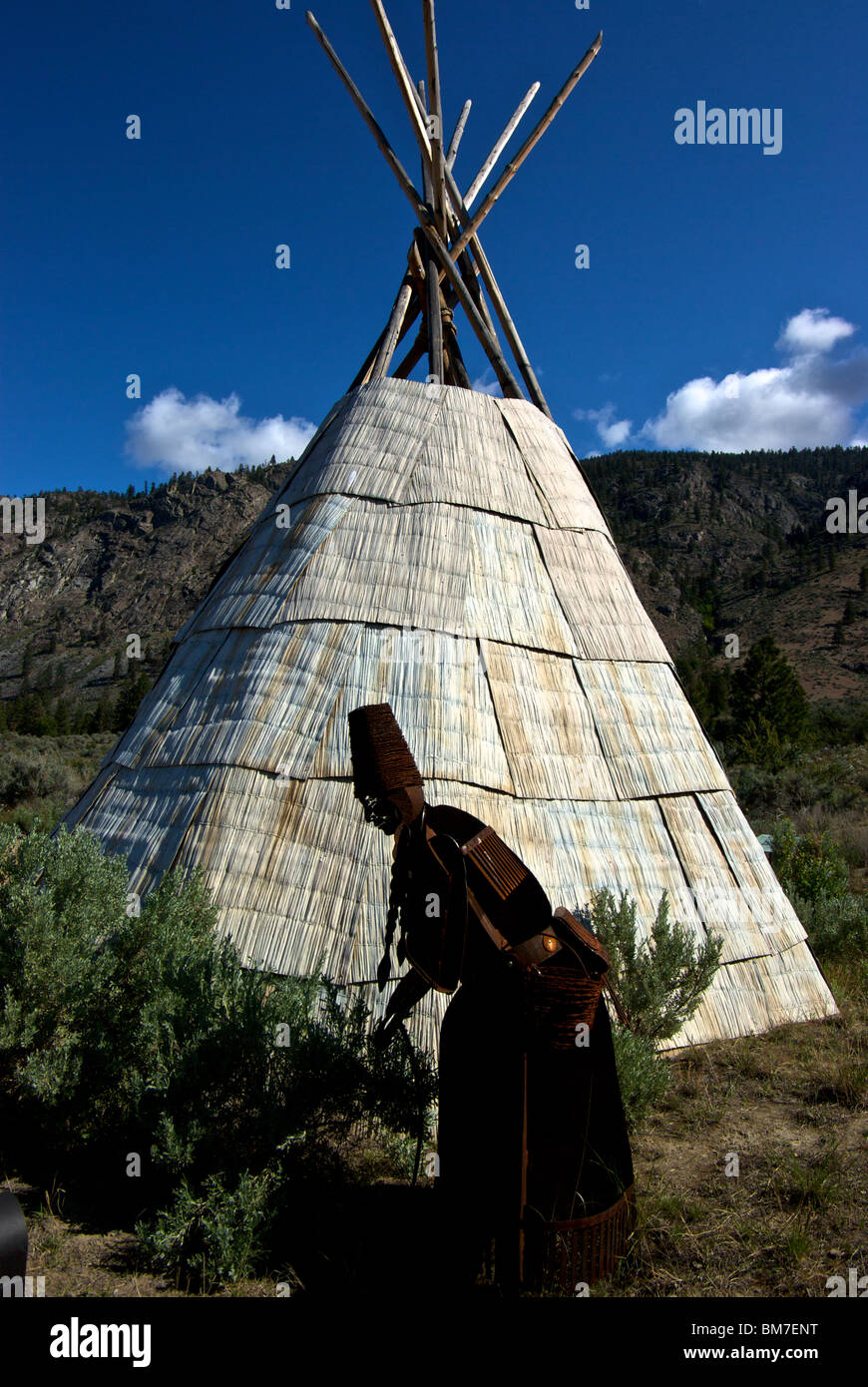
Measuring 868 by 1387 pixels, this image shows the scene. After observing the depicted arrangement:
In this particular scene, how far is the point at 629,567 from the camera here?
57.4 meters

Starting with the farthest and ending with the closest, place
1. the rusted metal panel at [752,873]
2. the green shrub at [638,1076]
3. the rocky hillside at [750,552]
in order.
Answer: the rocky hillside at [750,552] < the rusted metal panel at [752,873] < the green shrub at [638,1076]

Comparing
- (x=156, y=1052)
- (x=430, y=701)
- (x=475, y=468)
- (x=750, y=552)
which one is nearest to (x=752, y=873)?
(x=430, y=701)

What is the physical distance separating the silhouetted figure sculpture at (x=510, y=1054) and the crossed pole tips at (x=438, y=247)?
4856mm

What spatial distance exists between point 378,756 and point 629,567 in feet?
187

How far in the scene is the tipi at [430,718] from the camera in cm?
423

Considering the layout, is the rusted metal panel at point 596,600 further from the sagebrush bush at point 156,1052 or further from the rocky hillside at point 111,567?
the rocky hillside at point 111,567

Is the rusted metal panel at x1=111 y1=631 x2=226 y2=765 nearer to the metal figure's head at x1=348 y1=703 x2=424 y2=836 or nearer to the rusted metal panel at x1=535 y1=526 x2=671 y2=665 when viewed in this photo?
the rusted metal panel at x1=535 y1=526 x2=671 y2=665

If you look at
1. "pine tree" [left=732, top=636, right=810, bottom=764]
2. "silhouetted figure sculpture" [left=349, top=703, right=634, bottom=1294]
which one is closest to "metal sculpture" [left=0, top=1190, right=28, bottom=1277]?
"silhouetted figure sculpture" [left=349, top=703, right=634, bottom=1294]

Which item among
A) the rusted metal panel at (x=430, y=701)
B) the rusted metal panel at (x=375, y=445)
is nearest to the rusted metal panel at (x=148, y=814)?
the rusted metal panel at (x=430, y=701)

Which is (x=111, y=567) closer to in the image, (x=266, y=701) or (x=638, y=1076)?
(x=266, y=701)

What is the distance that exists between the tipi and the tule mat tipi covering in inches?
0.5
